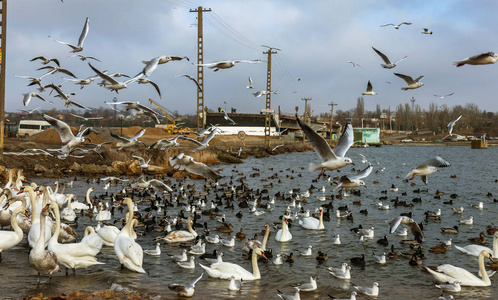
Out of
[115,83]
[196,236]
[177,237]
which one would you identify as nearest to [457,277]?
[196,236]

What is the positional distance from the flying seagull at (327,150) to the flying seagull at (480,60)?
350 centimetres

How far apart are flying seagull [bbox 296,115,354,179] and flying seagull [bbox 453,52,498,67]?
11.5 ft

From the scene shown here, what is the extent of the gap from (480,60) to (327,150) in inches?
162

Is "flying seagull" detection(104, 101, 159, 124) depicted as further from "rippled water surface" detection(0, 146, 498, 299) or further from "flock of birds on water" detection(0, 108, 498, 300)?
"rippled water surface" detection(0, 146, 498, 299)

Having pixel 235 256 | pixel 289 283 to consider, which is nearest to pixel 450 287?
pixel 289 283

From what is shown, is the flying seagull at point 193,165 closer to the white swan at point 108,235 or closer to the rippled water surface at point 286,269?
the rippled water surface at point 286,269

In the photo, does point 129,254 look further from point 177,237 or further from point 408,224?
point 408,224

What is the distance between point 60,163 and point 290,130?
3132 inches

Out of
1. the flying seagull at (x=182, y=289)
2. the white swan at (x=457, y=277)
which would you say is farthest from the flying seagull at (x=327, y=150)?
the flying seagull at (x=182, y=289)

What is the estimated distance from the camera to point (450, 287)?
11.1 meters

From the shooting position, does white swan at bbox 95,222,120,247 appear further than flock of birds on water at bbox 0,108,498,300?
Yes

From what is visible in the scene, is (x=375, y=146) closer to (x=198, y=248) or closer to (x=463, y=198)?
(x=463, y=198)

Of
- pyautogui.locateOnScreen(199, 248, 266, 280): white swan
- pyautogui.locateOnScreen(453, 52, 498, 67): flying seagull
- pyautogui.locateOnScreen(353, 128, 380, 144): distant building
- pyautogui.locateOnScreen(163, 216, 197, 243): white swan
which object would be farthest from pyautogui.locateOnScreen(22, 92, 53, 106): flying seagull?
pyautogui.locateOnScreen(353, 128, 380, 144): distant building

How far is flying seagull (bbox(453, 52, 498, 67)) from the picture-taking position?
34.8 ft
